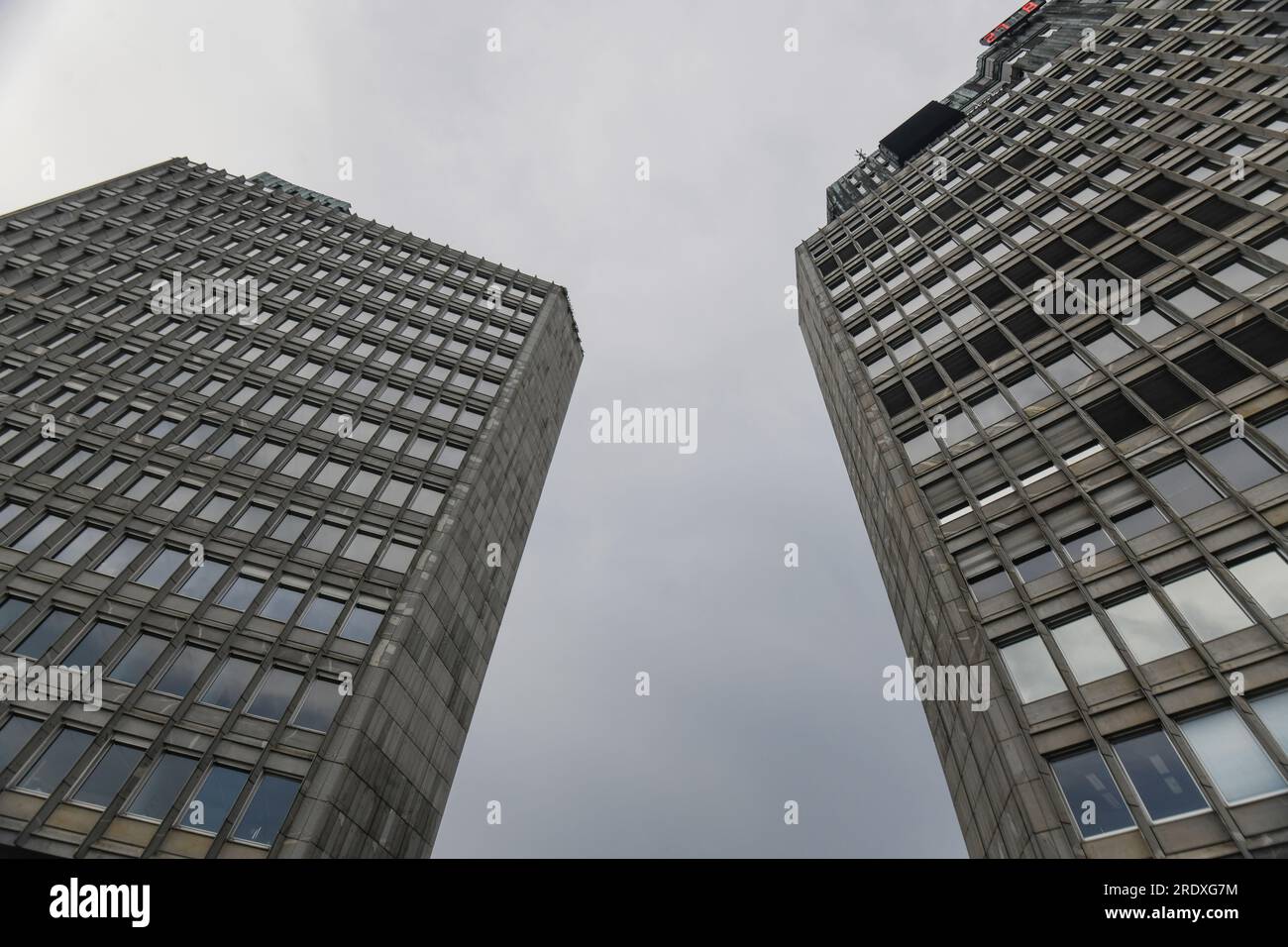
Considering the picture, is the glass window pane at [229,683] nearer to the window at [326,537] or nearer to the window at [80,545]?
the window at [326,537]

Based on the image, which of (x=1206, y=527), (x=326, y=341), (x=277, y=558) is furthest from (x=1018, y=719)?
(x=326, y=341)

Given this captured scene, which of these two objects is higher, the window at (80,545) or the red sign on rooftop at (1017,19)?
the red sign on rooftop at (1017,19)

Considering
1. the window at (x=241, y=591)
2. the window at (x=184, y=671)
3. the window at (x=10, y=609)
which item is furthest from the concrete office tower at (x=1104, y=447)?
the window at (x=10, y=609)

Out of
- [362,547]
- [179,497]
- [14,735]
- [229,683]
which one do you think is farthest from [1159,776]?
[179,497]

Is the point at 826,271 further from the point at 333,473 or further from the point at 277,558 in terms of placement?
the point at 277,558

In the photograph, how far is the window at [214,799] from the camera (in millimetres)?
20359

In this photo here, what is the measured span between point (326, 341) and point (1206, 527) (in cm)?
3997

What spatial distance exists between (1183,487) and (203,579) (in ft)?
109

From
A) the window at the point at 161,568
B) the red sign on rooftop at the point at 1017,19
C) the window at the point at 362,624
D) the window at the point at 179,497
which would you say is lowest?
the window at the point at 362,624

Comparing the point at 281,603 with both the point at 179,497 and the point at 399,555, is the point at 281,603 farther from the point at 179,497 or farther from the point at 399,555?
the point at 179,497

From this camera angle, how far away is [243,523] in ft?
93.6

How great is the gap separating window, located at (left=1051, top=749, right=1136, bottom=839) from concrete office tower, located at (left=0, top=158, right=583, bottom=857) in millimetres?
20493

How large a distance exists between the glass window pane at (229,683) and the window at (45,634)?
16.8ft

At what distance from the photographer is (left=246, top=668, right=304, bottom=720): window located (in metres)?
23.2
